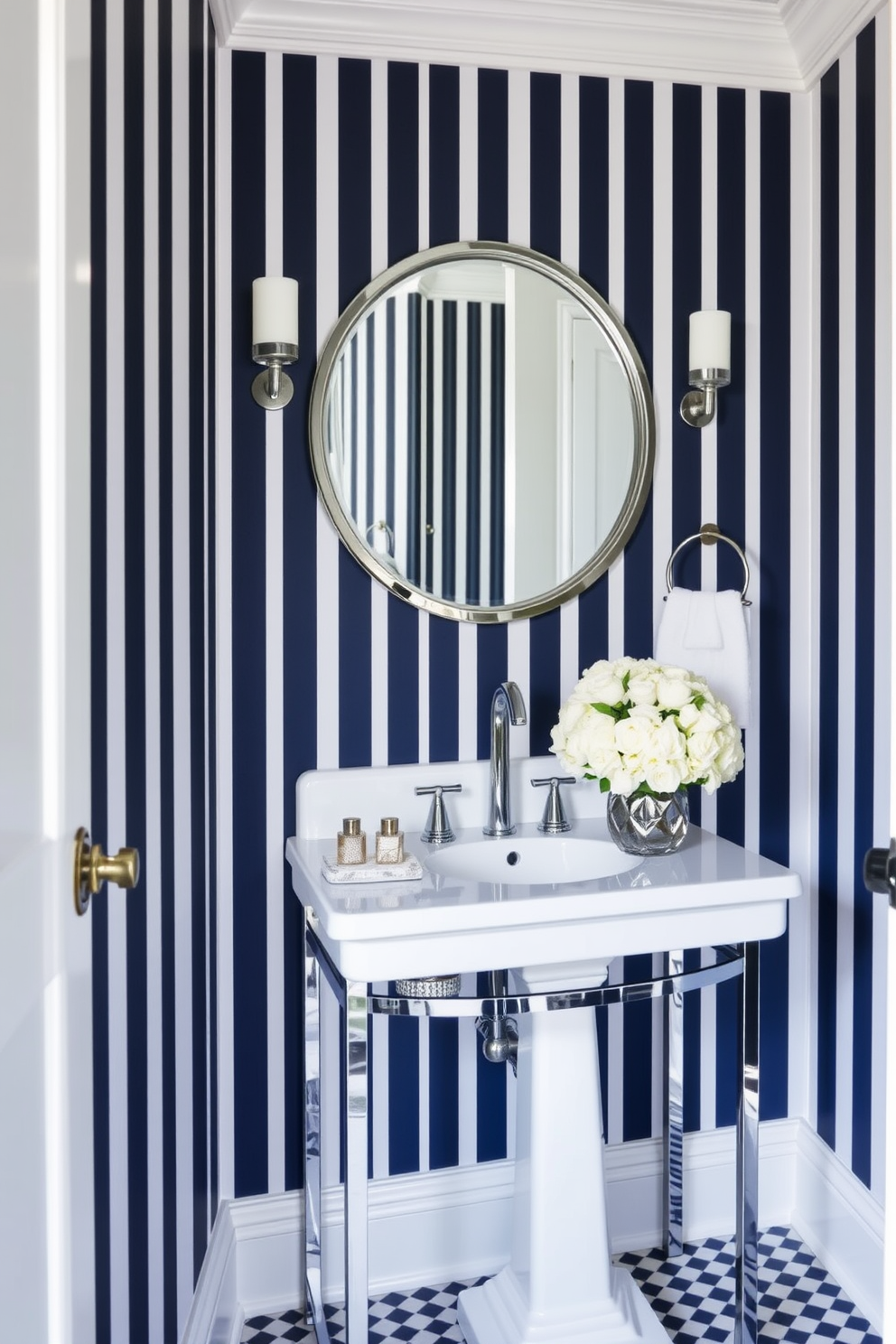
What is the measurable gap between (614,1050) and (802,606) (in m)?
1.00

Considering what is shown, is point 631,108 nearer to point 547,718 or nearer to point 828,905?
point 547,718

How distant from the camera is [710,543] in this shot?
7.52ft

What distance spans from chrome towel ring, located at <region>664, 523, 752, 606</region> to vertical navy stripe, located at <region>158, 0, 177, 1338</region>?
3.47 ft

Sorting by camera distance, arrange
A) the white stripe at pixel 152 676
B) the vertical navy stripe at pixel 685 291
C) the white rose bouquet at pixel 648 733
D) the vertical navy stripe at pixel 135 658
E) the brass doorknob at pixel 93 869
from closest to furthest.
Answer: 1. the brass doorknob at pixel 93 869
2. the vertical navy stripe at pixel 135 658
3. the white stripe at pixel 152 676
4. the white rose bouquet at pixel 648 733
5. the vertical navy stripe at pixel 685 291

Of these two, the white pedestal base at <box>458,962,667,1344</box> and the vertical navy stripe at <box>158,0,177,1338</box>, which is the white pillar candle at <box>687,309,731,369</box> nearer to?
the vertical navy stripe at <box>158,0,177,1338</box>

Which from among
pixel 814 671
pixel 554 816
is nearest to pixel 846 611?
pixel 814 671

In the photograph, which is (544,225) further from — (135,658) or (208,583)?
(135,658)

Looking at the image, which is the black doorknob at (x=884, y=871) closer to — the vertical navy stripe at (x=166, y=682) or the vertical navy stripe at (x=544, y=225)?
the vertical navy stripe at (x=166, y=682)

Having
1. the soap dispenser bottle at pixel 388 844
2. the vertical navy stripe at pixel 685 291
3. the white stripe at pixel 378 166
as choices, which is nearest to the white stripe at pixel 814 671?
the vertical navy stripe at pixel 685 291

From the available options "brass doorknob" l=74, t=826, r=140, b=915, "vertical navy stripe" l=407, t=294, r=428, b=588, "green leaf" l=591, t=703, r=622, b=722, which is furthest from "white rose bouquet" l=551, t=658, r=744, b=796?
"brass doorknob" l=74, t=826, r=140, b=915

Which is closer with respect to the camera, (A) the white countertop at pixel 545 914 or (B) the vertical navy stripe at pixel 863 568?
(A) the white countertop at pixel 545 914

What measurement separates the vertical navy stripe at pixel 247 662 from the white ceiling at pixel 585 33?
0.11 meters

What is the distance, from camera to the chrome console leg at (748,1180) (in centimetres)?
186

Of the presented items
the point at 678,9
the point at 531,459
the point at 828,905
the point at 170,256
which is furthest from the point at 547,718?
the point at 678,9
